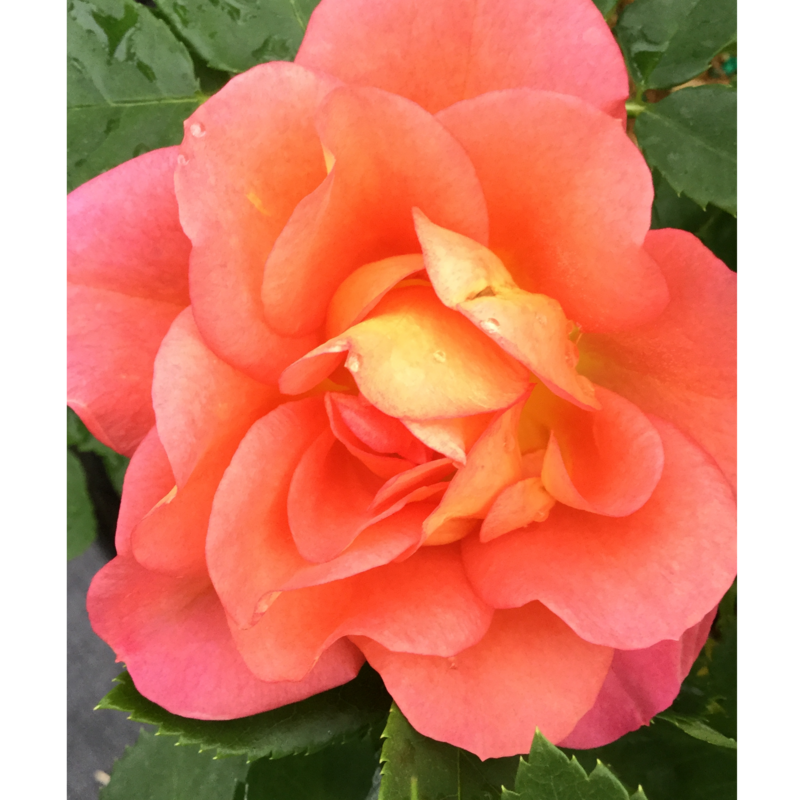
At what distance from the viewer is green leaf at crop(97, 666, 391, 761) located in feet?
1.60

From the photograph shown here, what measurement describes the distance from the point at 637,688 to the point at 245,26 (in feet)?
1.77

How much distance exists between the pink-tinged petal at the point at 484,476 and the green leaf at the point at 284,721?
18cm

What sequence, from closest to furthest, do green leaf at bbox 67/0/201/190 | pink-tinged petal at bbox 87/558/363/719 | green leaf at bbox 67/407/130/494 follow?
pink-tinged petal at bbox 87/558/363/719 → green leaf at bbox 67/0/201/190 → green leaf at bbox 67/407/130/494

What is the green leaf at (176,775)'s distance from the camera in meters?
0.64

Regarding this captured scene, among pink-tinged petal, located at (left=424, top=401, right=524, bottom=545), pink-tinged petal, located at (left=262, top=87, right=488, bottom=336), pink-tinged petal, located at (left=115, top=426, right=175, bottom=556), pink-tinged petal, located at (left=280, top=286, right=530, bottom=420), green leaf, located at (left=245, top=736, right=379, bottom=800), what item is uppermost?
pink-tinged petal, located at (left=262, top=87, right=488, bottom=336)

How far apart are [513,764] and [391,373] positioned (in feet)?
1.05

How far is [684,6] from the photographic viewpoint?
55cm

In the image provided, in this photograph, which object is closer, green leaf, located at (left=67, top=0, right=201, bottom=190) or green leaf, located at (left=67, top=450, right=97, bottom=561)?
green leaf, located at (left=67, top=0, right=201, bottom=190)

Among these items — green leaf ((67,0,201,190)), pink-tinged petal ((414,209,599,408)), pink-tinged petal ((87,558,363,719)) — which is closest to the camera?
pink-tinged petal ((414,209,599,408))

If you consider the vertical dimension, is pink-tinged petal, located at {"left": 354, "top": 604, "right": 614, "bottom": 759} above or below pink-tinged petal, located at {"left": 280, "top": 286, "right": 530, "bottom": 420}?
below

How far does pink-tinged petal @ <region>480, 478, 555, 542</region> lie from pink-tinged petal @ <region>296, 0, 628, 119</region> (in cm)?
22

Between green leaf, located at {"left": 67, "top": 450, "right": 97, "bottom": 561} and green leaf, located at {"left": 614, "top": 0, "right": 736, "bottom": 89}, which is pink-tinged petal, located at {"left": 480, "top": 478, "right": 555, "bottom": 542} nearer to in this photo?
green leaf, located at {"left": 614, "top": 0, "right": 736, "bottom": 89}

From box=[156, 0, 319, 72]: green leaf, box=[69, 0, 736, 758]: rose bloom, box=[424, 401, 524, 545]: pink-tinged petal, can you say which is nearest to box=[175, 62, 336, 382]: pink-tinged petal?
box=[69, 0, 736, 758]: rose bloom
